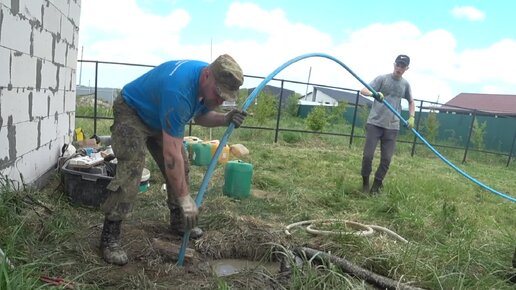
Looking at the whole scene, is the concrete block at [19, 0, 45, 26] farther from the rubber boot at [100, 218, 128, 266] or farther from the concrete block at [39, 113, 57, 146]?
the rubber boot at [100, 218, 128, 266]

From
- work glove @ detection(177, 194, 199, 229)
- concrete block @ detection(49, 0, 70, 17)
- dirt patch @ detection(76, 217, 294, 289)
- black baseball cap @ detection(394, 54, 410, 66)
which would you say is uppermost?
concrete block @ detection(49, 0, 70, 17)

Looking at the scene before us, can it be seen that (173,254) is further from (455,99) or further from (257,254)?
(455,99)

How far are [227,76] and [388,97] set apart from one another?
10.4 feet

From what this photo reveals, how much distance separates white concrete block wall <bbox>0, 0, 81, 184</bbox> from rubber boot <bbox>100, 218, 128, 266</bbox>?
37.3 inches

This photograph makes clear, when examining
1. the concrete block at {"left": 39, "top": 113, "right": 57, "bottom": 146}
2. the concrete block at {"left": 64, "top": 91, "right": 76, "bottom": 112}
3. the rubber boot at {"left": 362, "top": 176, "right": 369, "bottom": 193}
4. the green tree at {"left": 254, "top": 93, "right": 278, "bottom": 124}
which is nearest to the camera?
the concrete block at {"left": 39, "top": 113, "right": 57, "bottom": 146}

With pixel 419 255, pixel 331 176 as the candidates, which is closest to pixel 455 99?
pixel 331 176

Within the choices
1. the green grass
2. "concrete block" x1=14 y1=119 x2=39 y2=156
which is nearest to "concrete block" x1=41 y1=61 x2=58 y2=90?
"concrete block" x1=14 y1=119 x2=39 y2=156

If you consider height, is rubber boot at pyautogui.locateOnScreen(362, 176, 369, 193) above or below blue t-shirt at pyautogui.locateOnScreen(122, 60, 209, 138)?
below

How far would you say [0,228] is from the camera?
2408 millimetres

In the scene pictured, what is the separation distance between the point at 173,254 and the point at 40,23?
2370mm

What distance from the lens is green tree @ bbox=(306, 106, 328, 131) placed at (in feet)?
34.6

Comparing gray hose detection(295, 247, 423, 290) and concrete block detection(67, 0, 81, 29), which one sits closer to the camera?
gray hose detection(295, 247, 423, 290)

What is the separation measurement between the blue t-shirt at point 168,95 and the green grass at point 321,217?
0.88m

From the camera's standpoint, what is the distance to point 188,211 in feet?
7.64
